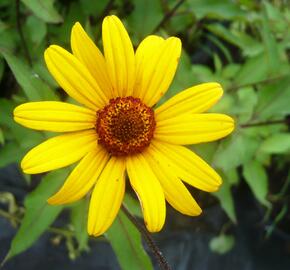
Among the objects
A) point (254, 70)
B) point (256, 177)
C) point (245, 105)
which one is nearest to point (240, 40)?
point (254, 70)

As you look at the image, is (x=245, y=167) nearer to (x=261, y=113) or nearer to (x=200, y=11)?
(x=261, y=113)

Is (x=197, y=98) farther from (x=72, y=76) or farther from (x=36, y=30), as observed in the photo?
(x=36, y=30)

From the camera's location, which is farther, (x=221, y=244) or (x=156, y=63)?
(x=221, y=244)

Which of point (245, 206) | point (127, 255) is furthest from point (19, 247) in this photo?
point (245, 206)

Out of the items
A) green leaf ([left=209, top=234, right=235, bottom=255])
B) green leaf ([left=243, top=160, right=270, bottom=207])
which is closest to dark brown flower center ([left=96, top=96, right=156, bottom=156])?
green leaf ([left=243, top=160, right=270, bottom=207])

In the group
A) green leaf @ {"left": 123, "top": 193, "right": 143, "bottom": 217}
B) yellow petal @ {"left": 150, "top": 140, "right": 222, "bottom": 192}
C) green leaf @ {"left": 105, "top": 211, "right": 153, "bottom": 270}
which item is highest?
yellow petal @ {"left": 150, "top": 140, "right": 222, "bottom": 192}

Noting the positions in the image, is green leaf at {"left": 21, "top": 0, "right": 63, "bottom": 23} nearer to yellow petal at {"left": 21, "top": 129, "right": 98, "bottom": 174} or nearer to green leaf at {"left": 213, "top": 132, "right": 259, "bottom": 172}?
yellow petal at {"left": 21, "top": 129, "right": 98, "bottom": 174}
